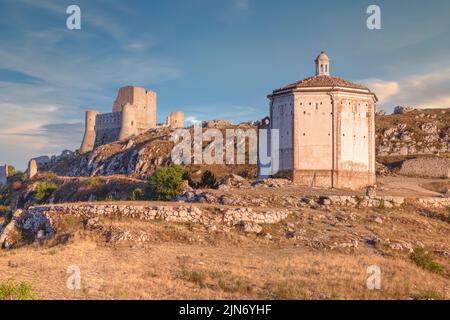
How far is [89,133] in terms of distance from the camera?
11106 centimetres

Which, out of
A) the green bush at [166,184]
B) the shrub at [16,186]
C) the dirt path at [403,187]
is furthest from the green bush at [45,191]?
the dirt path at [403,187]

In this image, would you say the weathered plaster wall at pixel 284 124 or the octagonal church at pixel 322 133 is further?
the weathered plaster wall at pixel 284 124

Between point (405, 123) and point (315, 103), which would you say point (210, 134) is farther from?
point (315, 103)

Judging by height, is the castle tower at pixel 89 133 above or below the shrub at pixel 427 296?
above

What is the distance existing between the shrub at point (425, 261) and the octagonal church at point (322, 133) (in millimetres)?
16385

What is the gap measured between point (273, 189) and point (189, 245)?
1301 centimetres

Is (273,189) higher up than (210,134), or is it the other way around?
(210,134)

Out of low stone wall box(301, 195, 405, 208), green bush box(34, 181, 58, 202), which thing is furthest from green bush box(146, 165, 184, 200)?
green bush box(34, 181, 58, 202)

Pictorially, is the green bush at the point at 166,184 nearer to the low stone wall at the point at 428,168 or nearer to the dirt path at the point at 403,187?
the dirt path at the point at 403,187

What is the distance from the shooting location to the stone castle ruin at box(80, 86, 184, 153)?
104938 millimetres

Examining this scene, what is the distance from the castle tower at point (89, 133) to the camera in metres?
110

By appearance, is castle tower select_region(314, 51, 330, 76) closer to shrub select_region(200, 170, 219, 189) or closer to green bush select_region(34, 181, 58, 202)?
shrub select_region(200, 170, 219, 189)
